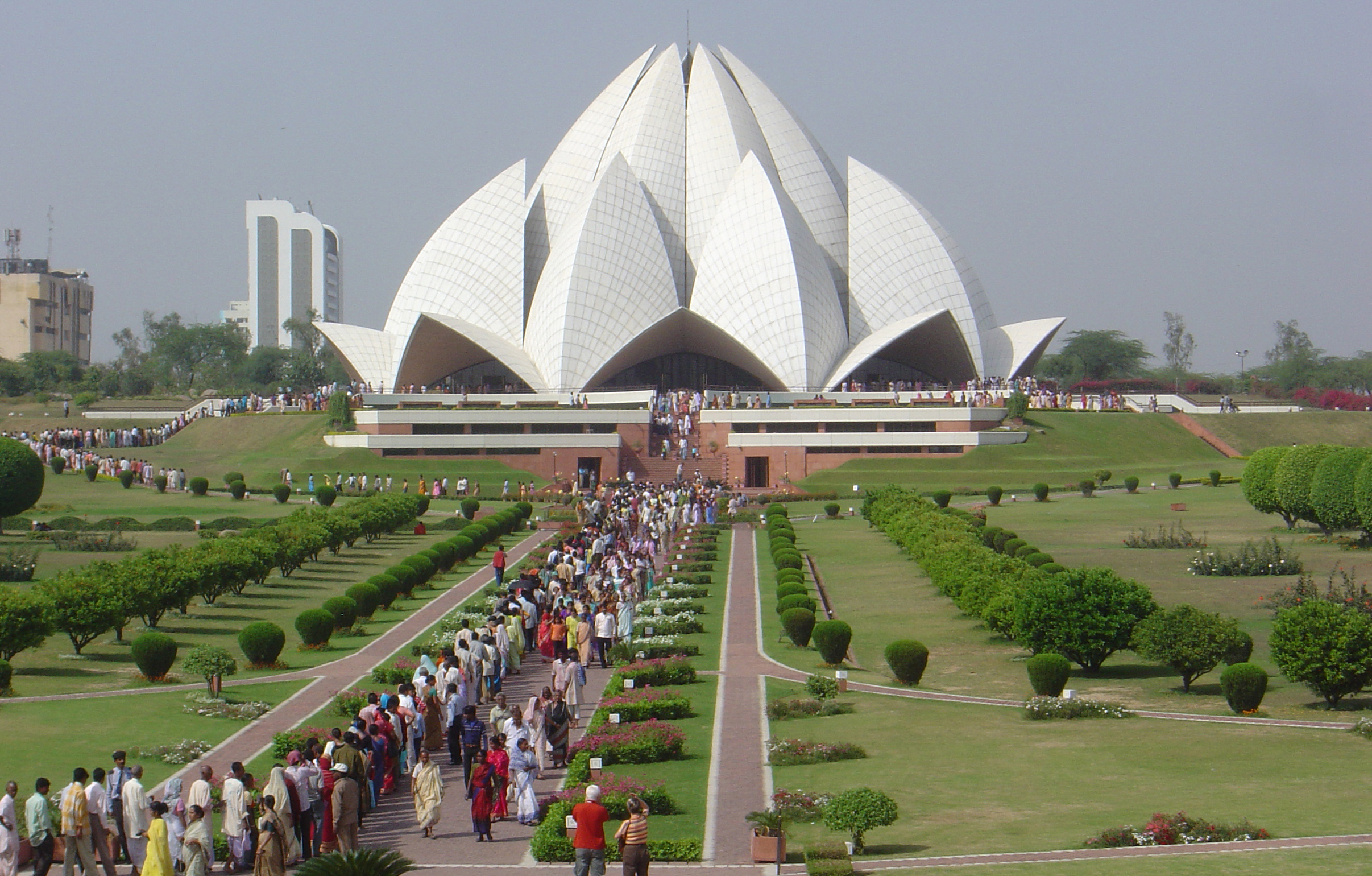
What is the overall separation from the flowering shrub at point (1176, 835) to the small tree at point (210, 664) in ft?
32.5

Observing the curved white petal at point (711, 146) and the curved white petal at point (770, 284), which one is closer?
Answer: the curved white petal at point (770, 284)

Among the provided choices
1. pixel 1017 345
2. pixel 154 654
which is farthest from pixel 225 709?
pixel 1017 345

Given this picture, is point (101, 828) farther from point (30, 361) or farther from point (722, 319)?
point (30, 361)

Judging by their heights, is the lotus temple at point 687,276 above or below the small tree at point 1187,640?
above

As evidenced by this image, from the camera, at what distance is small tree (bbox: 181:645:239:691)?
1573 centimetres

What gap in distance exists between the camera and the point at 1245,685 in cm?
1386

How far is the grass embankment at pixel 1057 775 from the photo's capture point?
33.7 feet

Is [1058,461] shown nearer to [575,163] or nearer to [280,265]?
[575,163]

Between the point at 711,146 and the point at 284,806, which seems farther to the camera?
the point at 711,146

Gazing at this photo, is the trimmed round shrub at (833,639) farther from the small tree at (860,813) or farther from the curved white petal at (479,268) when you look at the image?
the curved white petal at (479,268)

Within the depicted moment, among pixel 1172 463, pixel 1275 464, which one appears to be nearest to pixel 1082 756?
pixel 1275 464

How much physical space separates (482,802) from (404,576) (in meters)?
12.8

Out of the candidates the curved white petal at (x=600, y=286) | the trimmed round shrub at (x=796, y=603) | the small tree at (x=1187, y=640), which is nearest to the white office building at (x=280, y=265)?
the curved white petal at (x=600, y=286)

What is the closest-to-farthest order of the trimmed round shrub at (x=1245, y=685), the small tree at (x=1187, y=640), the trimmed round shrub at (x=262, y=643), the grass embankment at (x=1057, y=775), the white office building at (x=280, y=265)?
the grass embankment at (x=1057, y=775)
the trimmed round shrub at (x=1245, y=685)
the small tree at (x=1187, y=640)
the trimmed round shrub at (x=262, y=643)
the white office building at (x=280, y=265)
